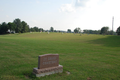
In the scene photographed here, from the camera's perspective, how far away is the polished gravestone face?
541 centimetres

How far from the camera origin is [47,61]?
5.67 metres

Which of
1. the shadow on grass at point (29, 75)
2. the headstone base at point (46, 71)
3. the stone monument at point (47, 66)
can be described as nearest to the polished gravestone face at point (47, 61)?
the stone monument at point (47, 66)

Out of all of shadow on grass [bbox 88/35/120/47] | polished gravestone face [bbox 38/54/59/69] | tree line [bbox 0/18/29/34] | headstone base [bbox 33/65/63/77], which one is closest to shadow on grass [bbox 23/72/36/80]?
headstone base [bbox 33/65/63/77]

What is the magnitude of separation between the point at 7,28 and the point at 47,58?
105 m

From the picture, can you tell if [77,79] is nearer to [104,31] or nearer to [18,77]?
[18,77]

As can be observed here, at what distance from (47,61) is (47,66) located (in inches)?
10.0

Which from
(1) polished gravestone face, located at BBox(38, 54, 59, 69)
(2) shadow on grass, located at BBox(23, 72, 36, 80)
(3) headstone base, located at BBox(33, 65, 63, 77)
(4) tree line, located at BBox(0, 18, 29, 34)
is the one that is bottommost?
(2) shadow on grass, located at BBox(23, 72, 36, 80)

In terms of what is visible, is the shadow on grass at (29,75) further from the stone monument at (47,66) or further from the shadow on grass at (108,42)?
the shadow on grass at (108,42)

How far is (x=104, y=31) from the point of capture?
110 m

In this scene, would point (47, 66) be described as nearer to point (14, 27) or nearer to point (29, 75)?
point (29, 75)

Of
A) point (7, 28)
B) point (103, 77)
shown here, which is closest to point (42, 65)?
point (103, 77)

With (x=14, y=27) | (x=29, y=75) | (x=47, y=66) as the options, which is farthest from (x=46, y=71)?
(x=14, y=27)

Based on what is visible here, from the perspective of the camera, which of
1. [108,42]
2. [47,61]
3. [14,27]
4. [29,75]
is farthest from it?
[14,27]

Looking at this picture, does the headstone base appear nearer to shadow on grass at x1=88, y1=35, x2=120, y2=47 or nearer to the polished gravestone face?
the polished gravestone face
